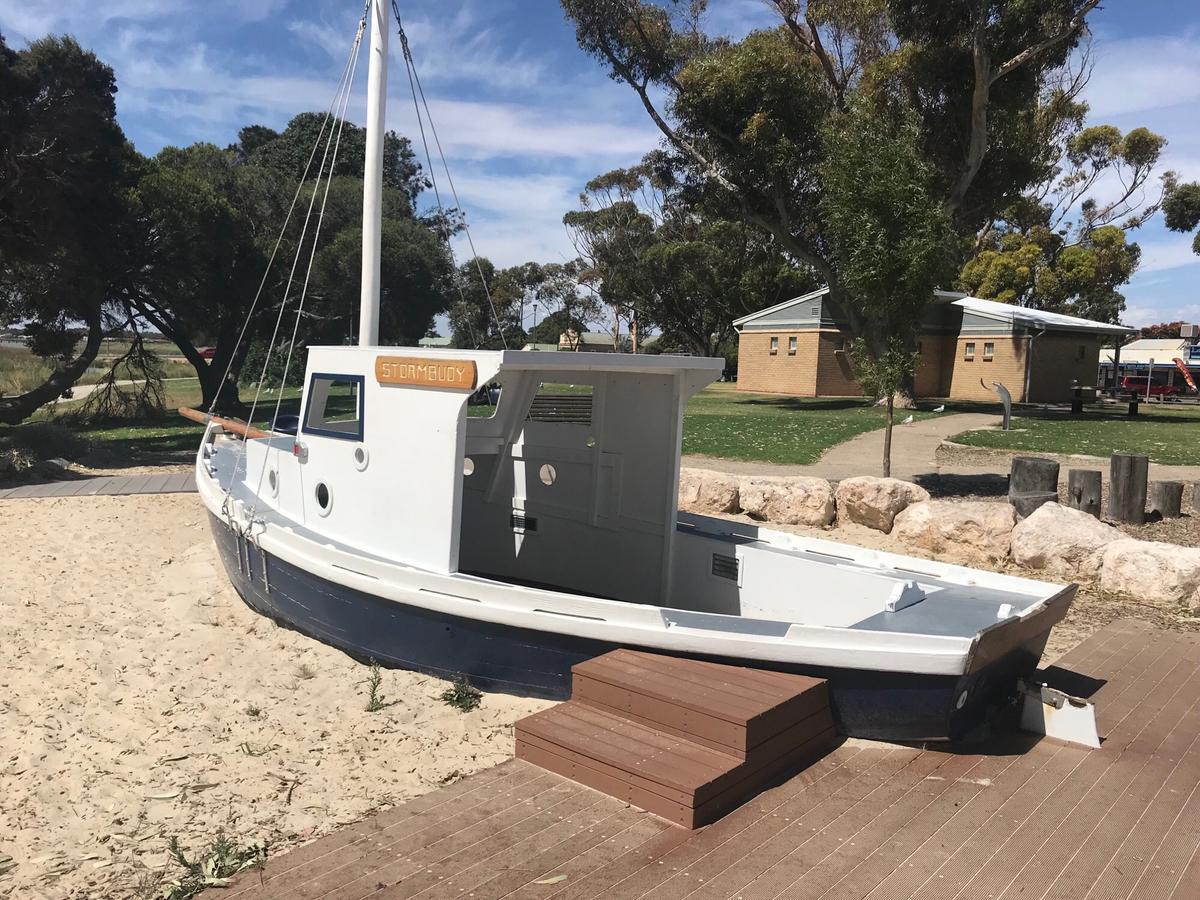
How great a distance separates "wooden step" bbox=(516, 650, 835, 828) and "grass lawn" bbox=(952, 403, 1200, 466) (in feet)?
48.0

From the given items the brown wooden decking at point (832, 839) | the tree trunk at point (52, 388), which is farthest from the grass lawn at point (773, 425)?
the tree trunk at point (52, 388)

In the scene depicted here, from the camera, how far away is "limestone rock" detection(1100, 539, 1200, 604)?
25.5 feet

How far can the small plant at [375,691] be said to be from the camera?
18.2 feet

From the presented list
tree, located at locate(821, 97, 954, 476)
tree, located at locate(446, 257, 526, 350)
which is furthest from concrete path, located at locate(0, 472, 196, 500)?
tree, located at locate(446, 257, 526, 350)

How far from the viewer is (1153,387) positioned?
128ft

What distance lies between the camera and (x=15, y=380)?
27.0m

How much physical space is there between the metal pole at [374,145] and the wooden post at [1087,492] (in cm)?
838

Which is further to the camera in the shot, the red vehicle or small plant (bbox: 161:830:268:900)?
the red vehicle

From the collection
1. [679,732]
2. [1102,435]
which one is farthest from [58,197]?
[1102,435]

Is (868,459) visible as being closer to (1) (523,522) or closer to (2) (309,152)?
(1) (523,522)

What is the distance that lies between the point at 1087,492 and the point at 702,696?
27.0 feet

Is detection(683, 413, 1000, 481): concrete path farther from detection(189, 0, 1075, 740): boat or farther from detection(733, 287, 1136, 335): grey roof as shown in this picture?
detection(733, 287, 1136, 335): grey roof

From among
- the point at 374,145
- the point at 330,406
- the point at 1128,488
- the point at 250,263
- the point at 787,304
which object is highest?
the point at 787,304

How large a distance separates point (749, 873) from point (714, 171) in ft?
74.3
